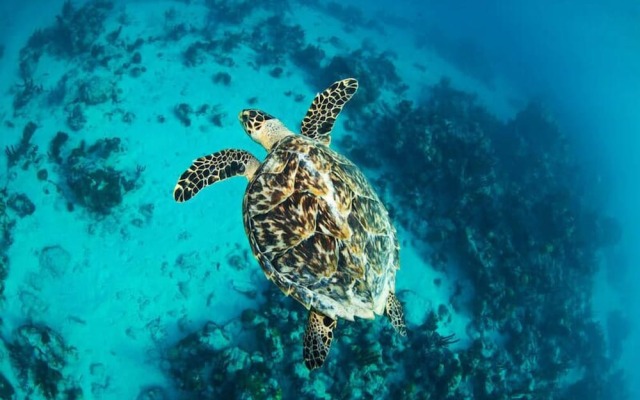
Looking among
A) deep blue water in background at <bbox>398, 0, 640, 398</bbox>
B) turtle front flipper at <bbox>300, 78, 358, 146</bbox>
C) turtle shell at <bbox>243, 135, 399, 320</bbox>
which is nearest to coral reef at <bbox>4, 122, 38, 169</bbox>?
turtle front flipper at <bbox>300, 78, 358, 146</bbox>

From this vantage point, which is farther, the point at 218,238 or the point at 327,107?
the point at 218,238

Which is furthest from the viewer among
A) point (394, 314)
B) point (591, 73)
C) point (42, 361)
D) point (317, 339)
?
point (591, 73)

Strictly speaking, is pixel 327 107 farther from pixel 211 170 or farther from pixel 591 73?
pixel 591 73

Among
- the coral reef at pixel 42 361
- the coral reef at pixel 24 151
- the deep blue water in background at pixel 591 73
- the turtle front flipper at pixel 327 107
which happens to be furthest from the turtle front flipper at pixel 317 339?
the deep blue water in background at pixel 591 73

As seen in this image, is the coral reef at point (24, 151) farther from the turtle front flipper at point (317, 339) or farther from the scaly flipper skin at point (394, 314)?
the scaly flipper skin at point (394, 314)

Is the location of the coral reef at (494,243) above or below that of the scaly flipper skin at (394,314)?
below

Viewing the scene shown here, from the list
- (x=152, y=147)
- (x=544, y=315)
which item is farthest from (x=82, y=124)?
(x=544, y=315)

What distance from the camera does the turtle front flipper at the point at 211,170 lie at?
457 centimetres

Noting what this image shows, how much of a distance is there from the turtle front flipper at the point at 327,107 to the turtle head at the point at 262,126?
16.8 inches

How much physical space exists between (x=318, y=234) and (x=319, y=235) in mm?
15

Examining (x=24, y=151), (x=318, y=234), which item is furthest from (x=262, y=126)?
(x=24, y=151)

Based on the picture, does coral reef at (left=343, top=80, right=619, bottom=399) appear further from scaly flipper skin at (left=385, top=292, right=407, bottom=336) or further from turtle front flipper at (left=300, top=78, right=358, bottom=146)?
turtle front flipper at (left=300, top=78, right=358, bottom=146)

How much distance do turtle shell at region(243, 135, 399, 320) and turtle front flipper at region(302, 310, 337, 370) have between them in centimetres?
60

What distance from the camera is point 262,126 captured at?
523 cm
